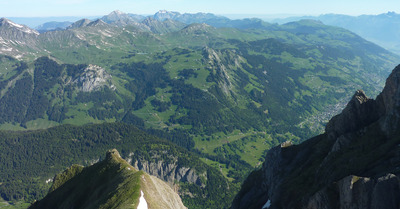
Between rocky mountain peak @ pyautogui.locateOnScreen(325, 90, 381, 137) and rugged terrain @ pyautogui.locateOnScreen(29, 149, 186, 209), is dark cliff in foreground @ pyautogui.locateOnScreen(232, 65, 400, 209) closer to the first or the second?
rocky mountain peak @ pyautogui.locateOnScreen(325, 90, 381, 137)

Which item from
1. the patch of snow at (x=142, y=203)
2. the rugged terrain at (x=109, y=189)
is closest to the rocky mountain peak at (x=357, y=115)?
the patch of snow at (x=142, y=203)

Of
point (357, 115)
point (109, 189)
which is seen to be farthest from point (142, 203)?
point (357, 115)

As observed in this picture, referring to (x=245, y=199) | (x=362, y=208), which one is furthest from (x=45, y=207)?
(x=362, y=208)

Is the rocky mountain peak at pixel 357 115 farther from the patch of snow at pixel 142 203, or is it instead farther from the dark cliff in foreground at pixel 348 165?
the patch of snow at pixel 142 203

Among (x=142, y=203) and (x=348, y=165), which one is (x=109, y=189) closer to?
(x=142, y=203)

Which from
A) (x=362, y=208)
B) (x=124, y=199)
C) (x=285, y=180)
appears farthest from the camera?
(x=124, y=199)

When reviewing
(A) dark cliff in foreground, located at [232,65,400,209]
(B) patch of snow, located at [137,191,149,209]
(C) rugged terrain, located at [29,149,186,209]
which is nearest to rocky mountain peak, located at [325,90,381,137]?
(A) dark cliff in foreground, located at [232,65,400,209]

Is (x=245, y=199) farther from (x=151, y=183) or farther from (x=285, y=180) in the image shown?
(x=151, y=183)
